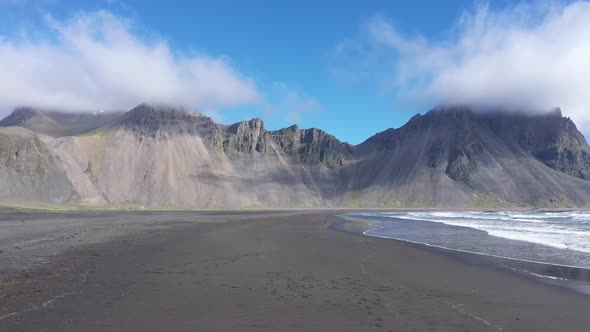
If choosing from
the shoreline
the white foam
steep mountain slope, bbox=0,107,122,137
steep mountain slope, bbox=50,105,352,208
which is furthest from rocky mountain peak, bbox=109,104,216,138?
the shoreline

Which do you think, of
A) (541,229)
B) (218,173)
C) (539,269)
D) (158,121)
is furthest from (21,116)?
(539,269)

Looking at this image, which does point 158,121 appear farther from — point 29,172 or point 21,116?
point 21,116

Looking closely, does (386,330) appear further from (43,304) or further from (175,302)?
(43,304)

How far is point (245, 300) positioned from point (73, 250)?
13554 millimetres

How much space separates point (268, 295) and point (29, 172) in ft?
297

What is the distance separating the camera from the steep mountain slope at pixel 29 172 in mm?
81812

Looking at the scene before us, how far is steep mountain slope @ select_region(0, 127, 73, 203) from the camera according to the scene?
3221 inches

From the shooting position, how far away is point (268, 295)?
40.7 feet

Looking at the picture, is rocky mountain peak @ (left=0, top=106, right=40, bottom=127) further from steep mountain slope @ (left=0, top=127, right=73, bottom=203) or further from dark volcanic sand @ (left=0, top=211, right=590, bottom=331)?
dark volcanic sand @ (left=0, top=211, right=590, bottom=331)

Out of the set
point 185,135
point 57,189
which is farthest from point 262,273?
point 185,135

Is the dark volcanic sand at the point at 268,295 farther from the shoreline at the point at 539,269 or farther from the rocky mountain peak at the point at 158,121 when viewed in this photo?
the rocky mountain peak at the point at 158,121

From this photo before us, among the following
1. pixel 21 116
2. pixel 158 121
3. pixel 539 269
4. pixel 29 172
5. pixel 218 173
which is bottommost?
pixel 539 269

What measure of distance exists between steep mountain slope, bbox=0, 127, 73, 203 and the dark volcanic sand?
7060 centimetres

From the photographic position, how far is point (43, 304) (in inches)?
410
